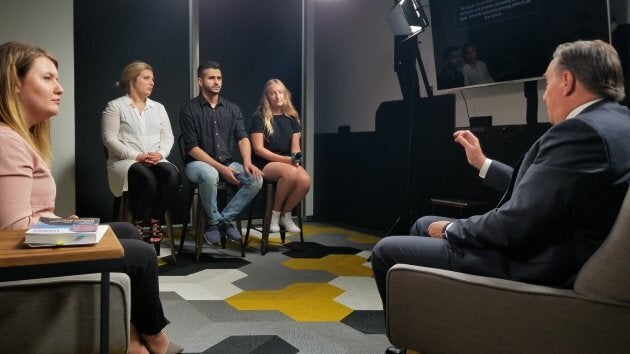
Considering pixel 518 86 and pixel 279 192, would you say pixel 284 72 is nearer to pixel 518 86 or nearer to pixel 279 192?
pixel 279 192

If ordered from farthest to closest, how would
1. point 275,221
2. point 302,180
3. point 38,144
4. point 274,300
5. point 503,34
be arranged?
point 275,221 < point 302,180 < point 503,34 < point 274,300 < point 38,144

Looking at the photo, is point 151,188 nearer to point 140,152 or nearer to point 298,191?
point 140,152

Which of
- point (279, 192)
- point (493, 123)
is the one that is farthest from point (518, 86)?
point (279, 192)

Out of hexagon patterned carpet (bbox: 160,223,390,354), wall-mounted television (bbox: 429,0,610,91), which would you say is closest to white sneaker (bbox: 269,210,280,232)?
hexagon patterned carpet (bbox: 160,223,390,354)

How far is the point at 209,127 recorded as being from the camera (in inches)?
142

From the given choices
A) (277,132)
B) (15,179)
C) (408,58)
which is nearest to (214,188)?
(277,132)

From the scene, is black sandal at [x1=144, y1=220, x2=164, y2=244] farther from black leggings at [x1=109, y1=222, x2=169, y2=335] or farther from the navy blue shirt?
black leggings at [x1=109, y1=222, x2=169, y2=335]

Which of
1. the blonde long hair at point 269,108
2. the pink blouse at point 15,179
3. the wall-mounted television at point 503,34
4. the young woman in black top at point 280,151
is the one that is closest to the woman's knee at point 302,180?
the young woman in black top at point 280,151

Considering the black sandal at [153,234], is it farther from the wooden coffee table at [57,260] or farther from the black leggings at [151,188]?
the wooden coffee table at [57,260]

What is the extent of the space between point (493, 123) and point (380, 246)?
211 cm

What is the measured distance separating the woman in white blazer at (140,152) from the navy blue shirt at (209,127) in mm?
156

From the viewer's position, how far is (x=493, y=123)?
334cm

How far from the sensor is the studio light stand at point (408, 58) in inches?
141

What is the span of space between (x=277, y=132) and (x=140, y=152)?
42.9 inches
